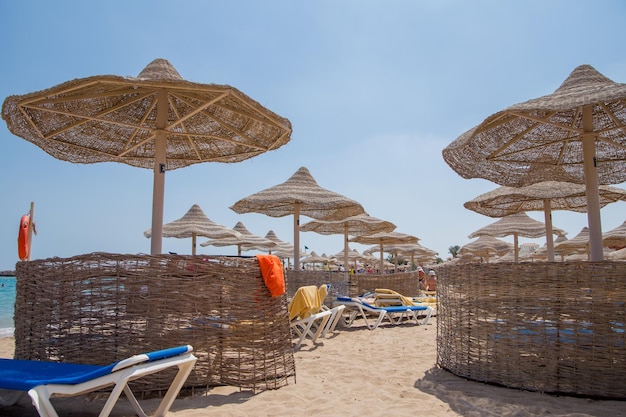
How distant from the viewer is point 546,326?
3.55 meters

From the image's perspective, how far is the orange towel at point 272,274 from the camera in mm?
3713

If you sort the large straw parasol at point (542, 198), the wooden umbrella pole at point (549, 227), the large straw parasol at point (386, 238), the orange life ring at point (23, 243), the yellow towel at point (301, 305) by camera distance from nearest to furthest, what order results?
1. the orange life ring at point (23, 243)
2. the yellow towel at point (301, 305)
3. the large straw parasol at point (542, 198)
4. the wooden umbrella pole at point (549, 227)
5. the large straw parasol at point (386, 238)

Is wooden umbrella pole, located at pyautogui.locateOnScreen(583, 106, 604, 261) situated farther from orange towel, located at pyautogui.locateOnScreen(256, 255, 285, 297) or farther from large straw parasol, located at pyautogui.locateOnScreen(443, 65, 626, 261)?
orange towel, located at pyautogui.locateOnScreen(256, 255, 285, 297)

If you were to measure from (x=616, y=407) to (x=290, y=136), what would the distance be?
406 centimetres

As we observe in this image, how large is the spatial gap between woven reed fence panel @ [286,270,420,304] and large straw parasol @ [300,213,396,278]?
1.76 meters

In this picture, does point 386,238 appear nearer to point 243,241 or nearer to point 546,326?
point 243,241

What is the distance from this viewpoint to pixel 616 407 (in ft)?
10.4

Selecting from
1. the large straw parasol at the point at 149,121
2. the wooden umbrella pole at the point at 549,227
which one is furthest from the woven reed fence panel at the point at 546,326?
the wooden umbrella pole at the point at 549,227

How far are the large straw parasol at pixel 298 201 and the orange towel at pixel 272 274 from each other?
557cm

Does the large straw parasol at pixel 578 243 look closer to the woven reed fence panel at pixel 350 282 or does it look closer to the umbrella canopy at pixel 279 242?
the woven reed fence panel at pixel 350 282

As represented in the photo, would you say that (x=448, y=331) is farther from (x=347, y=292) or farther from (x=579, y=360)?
(x=347, y=292)

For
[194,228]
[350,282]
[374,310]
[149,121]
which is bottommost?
[374,310]

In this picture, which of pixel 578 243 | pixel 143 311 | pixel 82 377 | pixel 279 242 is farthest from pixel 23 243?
pixel 279 242

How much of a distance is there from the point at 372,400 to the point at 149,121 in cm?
439
